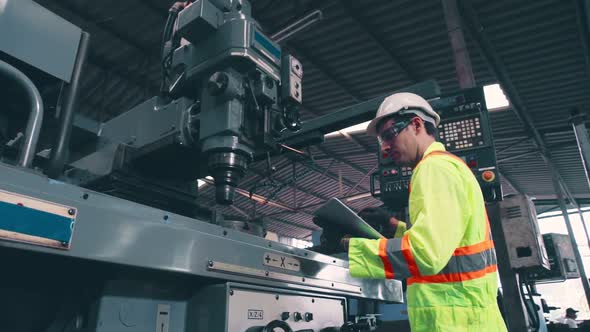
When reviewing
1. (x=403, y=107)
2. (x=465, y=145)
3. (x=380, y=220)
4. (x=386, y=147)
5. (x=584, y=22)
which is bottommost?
(x=380, y=220)

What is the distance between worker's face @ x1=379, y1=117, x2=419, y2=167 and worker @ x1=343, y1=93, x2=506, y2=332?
0.16 metres

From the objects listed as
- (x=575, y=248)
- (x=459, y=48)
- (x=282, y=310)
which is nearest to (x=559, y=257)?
(x=459, y=48)

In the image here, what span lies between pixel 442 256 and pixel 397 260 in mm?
134

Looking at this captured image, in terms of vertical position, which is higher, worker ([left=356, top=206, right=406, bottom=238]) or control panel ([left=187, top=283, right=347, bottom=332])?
worker ([left=356, top=206, right=406, bottom=238])

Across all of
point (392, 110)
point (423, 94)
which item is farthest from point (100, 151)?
point (423, 94)

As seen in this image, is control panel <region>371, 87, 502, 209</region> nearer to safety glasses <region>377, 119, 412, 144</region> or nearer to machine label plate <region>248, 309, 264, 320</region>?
safety glasses <region>377, 119, 412, 144</region>

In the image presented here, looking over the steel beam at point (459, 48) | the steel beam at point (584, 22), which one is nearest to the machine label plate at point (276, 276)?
the steel beam at point (459, 48)

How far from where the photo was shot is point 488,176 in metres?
2.51

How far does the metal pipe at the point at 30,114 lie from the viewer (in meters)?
0.94

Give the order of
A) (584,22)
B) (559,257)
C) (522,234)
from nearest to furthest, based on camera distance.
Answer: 1. (522,234)
2. (559,257)
3. (584,22)

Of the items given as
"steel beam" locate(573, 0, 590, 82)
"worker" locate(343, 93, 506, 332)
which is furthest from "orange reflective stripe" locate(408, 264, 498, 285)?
"steel beam" locate(573, 0, 590, 82)

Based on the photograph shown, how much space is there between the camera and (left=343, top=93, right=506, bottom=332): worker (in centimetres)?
126

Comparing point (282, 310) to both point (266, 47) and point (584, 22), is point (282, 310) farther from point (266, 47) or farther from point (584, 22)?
point (584, 22)

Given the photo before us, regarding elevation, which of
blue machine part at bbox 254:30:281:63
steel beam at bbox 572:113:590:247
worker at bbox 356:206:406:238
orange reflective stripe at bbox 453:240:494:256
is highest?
steel beam at bbox 572:113:590:247
